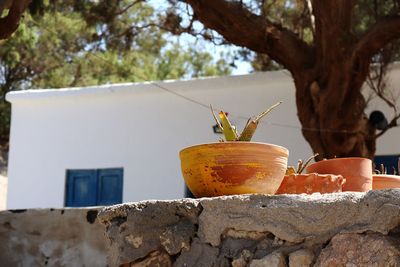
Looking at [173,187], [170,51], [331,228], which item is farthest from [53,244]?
[170,51]

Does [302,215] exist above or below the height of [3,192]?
above

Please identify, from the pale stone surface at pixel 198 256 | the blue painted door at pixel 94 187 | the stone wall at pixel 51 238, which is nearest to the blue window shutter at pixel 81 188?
the blue painted door at pixel 94 187

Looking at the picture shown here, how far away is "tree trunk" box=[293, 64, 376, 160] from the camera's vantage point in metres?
7.47

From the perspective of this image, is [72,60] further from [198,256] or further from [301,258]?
[301,258]

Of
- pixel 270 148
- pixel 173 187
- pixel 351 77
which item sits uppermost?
pixel 351 77

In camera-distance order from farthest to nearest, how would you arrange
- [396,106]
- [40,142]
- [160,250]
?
[40,142] → [396,106] → [160,250]

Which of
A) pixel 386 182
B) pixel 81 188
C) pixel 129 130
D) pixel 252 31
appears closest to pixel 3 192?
pixel 81 188

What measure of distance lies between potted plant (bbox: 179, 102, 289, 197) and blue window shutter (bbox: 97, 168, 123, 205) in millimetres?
6893

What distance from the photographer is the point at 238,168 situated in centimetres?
263

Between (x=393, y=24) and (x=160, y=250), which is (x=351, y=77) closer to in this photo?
(x=393, y=24)

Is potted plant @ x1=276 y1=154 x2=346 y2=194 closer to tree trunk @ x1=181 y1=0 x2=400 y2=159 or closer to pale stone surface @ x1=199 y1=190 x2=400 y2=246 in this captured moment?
pale stone surface @ x1=199 y1=190 x2=400 y2=246

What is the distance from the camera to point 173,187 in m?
9.18

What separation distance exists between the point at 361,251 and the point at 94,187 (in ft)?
25.4

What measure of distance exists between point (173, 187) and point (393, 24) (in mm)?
3883
